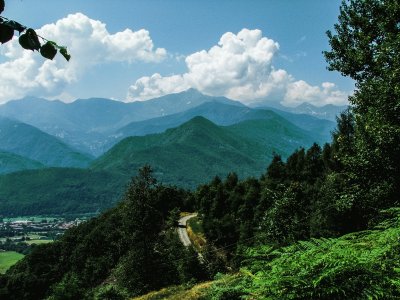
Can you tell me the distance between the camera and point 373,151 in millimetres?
19125

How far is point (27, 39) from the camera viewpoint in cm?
416

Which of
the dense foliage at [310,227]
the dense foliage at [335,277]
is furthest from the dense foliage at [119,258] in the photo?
the dense foliage at [335,277]

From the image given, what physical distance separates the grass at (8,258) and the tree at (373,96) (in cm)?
16254

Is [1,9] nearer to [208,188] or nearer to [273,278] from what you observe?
[273,278]

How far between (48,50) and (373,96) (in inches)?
730

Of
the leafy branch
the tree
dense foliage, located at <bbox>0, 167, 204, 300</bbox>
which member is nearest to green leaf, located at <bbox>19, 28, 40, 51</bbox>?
the leafy branch

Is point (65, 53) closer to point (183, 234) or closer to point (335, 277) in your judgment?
point (335, 277)

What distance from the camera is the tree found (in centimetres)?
1830

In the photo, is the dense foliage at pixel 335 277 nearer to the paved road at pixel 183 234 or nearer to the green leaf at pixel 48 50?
the green leaf at pixel 48 50

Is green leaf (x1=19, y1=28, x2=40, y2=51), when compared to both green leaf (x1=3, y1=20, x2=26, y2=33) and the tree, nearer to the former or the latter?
green leaf (x1=3, y1=20, x2=26, y2=33)

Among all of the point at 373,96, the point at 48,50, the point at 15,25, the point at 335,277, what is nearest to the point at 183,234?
the point at 373,96

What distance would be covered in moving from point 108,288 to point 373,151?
2202cm

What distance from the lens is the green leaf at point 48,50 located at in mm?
4180

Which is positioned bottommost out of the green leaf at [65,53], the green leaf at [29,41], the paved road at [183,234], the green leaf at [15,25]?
the paved road at [183,234]
